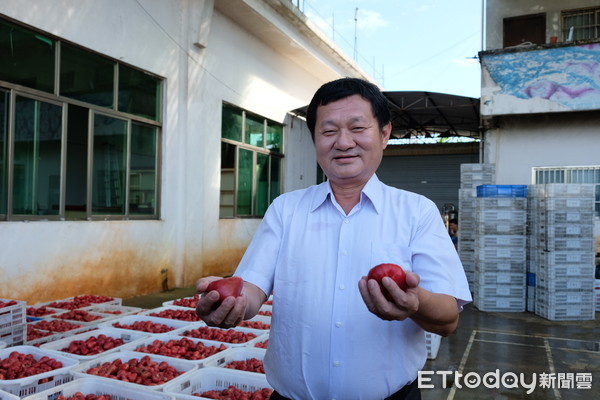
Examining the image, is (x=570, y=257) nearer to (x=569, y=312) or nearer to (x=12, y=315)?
(x=569, y=312)

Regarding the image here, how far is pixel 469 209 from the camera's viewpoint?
8.52 m

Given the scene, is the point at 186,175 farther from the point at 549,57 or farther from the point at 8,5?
the point at 549,57

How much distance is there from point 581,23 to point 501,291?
7893 mm

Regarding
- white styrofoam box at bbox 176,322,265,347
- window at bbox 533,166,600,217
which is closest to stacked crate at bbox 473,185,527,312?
window at bbox 533,166,600,217

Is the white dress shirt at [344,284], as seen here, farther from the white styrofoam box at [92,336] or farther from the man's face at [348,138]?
the white styrofoam box at [92,336]

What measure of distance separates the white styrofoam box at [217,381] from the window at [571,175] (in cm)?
951

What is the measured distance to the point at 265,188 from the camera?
12.4 m

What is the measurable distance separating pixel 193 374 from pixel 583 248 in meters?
6.23

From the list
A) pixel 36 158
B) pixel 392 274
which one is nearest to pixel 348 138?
pixel 392 274

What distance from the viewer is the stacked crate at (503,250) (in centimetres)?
752

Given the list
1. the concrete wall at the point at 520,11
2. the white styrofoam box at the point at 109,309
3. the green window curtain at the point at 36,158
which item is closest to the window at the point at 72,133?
the green window curtain at the point at 36,158

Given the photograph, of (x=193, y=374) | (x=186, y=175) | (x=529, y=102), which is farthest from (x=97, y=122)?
(x=529, y=102)

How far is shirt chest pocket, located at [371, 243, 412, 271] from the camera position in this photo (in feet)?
5.12

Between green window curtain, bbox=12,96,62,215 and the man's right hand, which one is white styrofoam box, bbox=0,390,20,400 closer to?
the man's right hand
